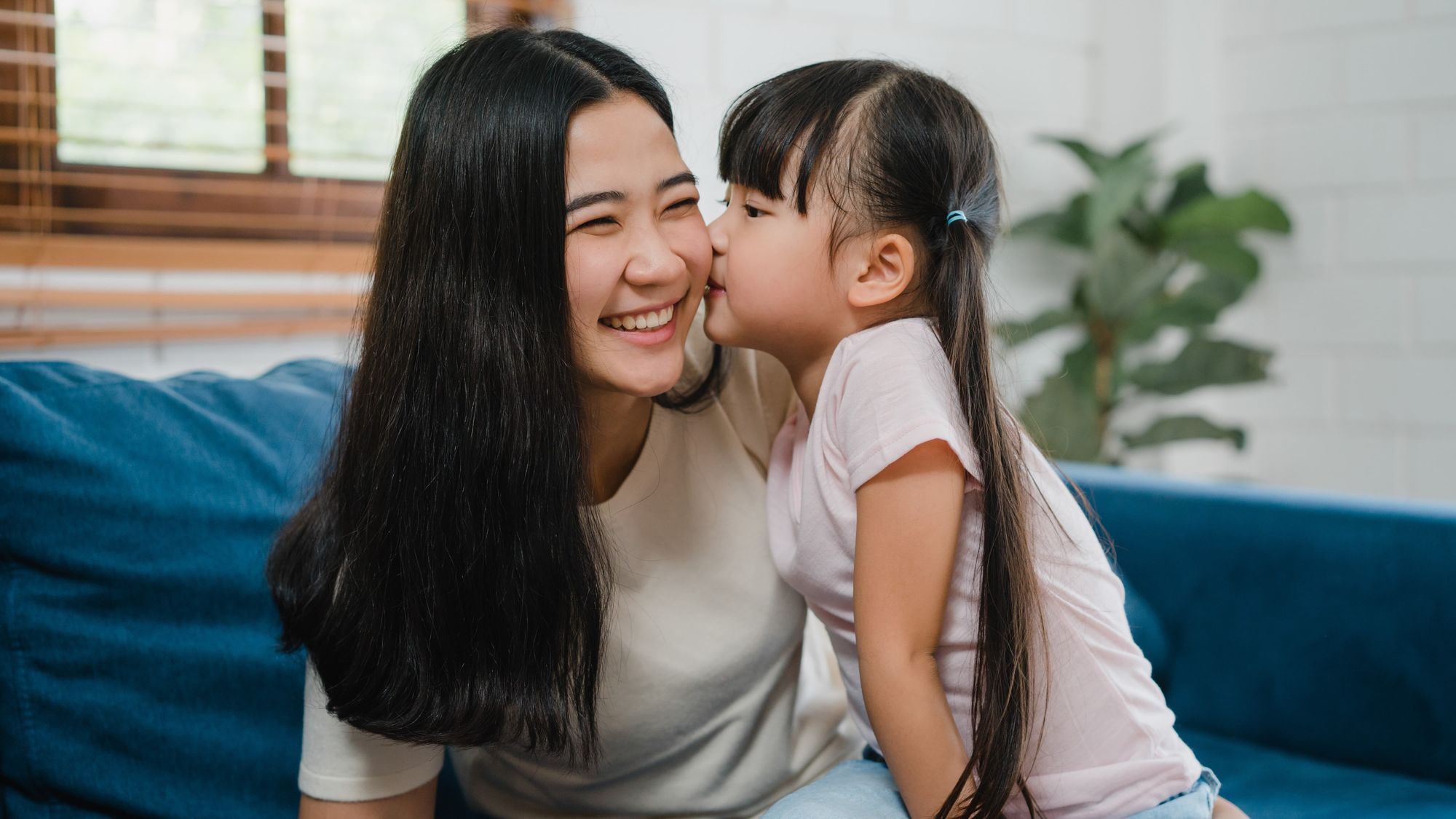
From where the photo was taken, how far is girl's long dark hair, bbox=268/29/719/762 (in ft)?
2.83

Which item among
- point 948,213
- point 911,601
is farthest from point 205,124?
point 911,601

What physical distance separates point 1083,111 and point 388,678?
2.09 metres

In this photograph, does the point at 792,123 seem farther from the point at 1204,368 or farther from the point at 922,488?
the point at 1204,368

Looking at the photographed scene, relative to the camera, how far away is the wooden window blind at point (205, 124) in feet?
5.07

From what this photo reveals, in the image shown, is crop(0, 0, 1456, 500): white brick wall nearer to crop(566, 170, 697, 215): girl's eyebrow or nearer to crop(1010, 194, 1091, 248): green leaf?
crop(1010, 194, 1091, 248): green leaf

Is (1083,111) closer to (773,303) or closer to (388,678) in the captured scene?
(773,303)

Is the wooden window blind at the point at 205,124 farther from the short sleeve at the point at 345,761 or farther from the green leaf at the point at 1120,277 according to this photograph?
the green leaf at the point at 1120,277

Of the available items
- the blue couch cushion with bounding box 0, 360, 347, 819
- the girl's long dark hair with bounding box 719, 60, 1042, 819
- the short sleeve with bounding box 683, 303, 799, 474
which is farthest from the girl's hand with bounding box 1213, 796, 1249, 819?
the blue couch cushion with bounding box 0, 360, 347, 819

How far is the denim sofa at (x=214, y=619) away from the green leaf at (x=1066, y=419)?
0.84 meters

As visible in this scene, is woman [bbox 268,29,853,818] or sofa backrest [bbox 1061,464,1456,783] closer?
woman [bbox 268,29,853,818]

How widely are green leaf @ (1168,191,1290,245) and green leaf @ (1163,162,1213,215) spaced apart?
0.04 meters

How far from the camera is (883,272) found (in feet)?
3.05

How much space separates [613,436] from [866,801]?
0.39 meters

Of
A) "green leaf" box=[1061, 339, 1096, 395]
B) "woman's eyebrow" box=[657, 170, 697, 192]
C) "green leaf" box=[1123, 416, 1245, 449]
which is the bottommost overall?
"green leaf" box=[1123, 416, 1245, 449]
